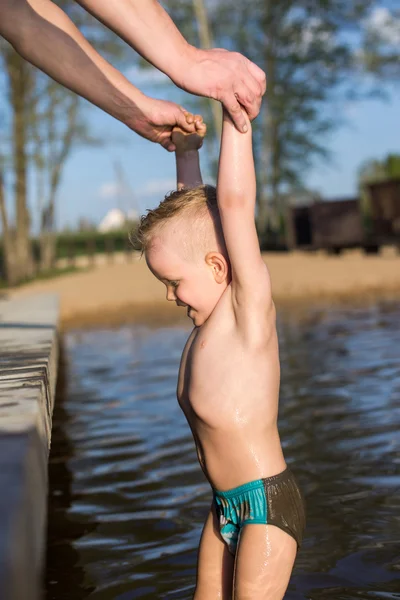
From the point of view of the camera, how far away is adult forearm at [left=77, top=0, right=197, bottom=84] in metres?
2.29

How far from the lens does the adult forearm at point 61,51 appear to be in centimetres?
285

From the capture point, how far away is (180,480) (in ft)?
14.0

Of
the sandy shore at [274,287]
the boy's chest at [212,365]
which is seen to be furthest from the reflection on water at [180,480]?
the sandy shore at [274,287]

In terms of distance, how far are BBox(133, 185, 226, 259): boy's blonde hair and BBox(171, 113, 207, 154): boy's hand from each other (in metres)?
0.38

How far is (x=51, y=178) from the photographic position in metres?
26.8

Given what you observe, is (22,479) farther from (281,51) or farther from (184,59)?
(281,51)

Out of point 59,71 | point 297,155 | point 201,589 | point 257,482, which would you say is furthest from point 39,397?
point 297,155

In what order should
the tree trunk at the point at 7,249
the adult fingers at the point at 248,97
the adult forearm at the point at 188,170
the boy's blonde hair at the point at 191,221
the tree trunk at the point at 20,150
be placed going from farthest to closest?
1. the tree trunk at the point at 7,249
2. the tree trunk at the point at 20,150
3. the adult forearm at the point at 188,170
4. the boy's blonde hair at the point at 191,221
5. the adult fingers at the point at 248,97

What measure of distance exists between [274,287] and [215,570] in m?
13.8

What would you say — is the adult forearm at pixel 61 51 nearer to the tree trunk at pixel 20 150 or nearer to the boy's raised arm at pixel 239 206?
the boy's raised arm at pixel 239 206

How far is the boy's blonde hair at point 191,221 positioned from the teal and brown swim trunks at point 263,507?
0.65 metres

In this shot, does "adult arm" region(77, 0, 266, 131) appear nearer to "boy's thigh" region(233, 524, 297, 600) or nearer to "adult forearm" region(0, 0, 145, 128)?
"adult forearm" region(0, 0, 145, 128)

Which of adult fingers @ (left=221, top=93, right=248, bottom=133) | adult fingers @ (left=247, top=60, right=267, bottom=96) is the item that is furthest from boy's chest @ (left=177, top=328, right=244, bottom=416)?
adult fingers @ (left=247, top=60, right=267, bottom=96)

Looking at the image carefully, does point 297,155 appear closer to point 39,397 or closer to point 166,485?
point 166,485
